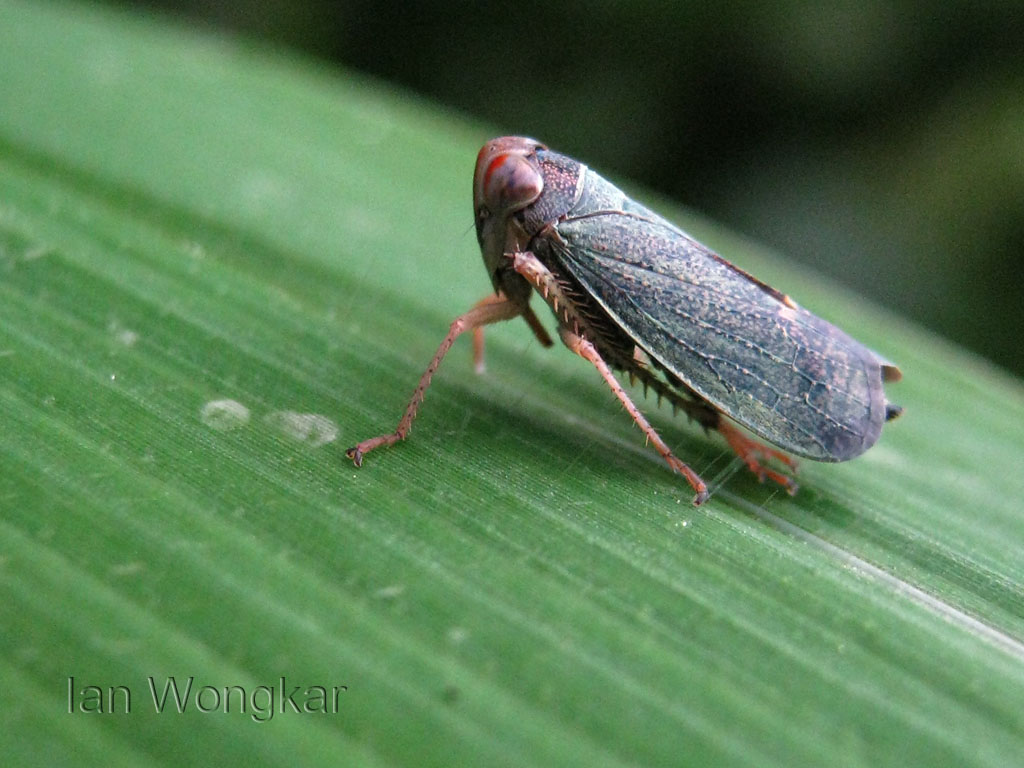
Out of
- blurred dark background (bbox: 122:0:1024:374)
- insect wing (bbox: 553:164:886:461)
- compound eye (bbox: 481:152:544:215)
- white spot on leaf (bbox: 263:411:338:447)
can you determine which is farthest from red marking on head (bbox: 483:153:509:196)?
blurred dark background (bbox: 122:0:1024:374)

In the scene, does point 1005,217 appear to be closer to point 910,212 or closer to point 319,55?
point 910,212

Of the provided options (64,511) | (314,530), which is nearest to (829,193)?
(314,530)

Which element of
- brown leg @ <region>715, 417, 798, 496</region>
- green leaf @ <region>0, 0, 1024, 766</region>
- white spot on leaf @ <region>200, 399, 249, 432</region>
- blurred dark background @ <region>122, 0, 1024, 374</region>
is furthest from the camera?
blurred dark background @ <region>122, 0, 1024, 374</region>

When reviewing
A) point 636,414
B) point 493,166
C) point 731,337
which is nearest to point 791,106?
point 493,166

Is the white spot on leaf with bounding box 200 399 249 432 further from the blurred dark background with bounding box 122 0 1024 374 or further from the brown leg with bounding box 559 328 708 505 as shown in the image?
the blurred dark background with bounding box 122 0 1024 374

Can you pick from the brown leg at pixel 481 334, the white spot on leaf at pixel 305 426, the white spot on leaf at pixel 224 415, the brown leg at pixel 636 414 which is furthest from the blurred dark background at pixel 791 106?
the white spot on leaf at pixel 224 415
